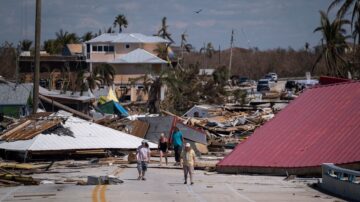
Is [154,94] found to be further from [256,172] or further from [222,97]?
[256,172]

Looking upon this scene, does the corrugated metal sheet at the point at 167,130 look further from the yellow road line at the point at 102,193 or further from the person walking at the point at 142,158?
the yellow road line at the point at 102,193

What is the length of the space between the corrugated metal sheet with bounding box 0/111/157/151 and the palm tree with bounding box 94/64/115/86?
46.7 meters

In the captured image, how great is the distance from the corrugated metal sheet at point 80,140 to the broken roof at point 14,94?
53.9ft

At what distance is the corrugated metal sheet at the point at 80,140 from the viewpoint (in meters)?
38.2

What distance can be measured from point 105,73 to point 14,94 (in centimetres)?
3146

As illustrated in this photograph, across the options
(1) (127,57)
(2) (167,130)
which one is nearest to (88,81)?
(1) (127,57)

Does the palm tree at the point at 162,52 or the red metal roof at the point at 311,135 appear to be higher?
the palm tree at the point at 162,52

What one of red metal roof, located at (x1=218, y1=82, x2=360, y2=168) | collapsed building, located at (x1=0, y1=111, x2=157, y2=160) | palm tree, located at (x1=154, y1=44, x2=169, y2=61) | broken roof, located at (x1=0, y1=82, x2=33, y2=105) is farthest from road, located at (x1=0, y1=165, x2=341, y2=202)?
palm tree, located at (x1=154, y1=44, x2=169, y2=61)

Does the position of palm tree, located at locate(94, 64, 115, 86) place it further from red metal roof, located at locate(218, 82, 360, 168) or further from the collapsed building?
red metal roof, located at locate(218, 82, 360, 168)

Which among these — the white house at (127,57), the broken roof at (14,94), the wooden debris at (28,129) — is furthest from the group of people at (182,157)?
the white house at (127,57)

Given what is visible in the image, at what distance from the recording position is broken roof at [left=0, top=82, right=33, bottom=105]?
58594 mm

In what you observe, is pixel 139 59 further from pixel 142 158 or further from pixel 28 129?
pixel 142 158

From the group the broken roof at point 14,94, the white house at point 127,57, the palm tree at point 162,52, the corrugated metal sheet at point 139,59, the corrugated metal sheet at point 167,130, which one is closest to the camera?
Result: the corrugated metal sheet at point 167,130

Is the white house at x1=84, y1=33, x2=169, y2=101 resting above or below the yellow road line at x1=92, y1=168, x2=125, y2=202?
above
